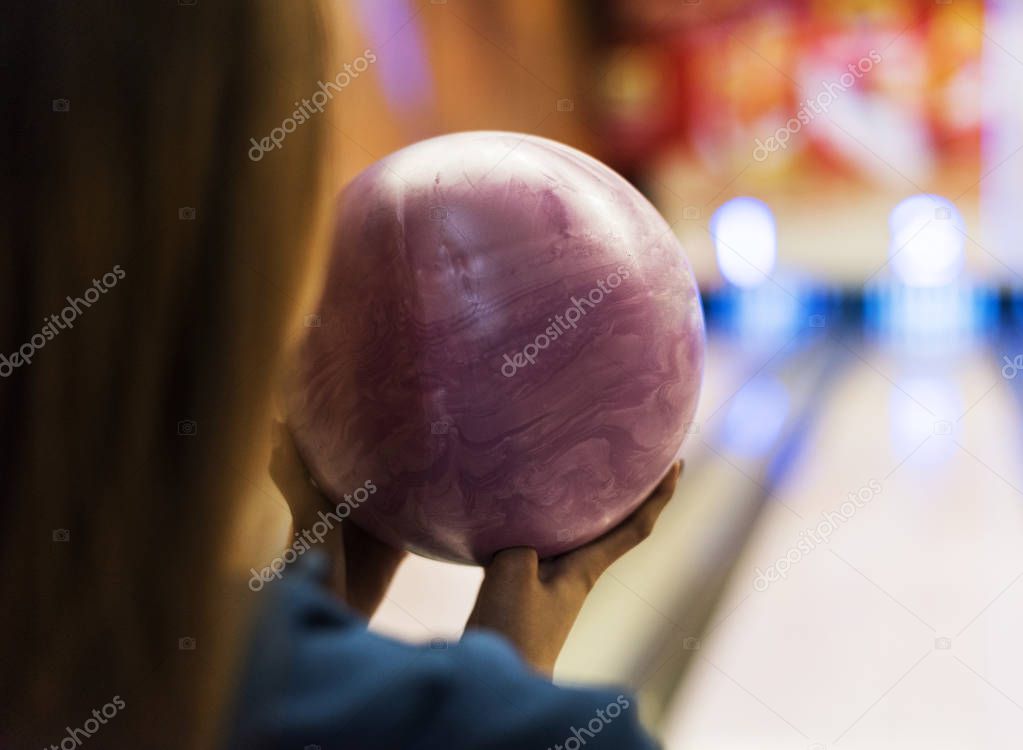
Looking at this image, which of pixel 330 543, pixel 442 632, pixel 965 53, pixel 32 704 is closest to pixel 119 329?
pixel 32 704

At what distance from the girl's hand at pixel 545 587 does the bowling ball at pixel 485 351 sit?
3 centimetres

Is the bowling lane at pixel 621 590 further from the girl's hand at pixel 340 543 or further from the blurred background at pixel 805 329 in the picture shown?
the girl's hand at pixel 340 543

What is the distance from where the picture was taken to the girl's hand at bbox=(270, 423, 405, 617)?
128 cm

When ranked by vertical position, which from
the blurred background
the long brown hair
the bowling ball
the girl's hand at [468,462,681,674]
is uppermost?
the long brown hair

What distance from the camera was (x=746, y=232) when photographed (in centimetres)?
855

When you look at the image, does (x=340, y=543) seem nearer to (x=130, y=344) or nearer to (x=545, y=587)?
(x=545, y=587)

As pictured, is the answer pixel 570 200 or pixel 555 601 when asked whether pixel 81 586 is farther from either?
pixel 570 200

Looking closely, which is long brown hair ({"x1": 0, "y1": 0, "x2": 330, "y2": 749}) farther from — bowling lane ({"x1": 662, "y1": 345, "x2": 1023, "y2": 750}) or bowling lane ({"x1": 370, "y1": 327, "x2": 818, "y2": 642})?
bowling lane ({"x1": 662, "y1": 345, "x2": 1023, "y2": 750})

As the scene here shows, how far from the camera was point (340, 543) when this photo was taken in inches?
50.3

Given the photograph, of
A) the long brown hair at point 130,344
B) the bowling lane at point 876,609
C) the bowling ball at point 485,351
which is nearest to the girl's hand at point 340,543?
the bowling ball at point 485,351

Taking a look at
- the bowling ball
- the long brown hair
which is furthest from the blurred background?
the bowling ball

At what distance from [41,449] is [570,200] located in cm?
72

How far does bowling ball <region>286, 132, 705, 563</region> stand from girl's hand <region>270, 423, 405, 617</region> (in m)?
0.02

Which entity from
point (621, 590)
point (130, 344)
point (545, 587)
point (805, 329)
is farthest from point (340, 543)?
point (805, 329)
